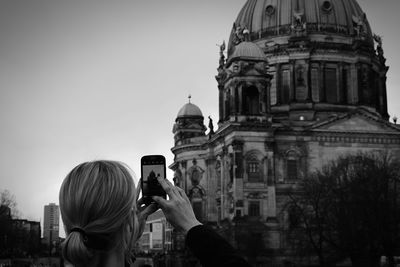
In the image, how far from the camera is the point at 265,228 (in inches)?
2653

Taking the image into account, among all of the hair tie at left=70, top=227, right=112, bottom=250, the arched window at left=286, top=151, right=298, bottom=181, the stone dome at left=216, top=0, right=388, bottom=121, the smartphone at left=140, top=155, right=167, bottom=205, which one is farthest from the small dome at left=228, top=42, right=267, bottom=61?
the hair tie at left=70, top=227, right=112, bottom=250

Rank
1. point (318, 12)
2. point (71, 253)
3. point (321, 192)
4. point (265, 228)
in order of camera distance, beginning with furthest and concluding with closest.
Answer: point (318, 12), point (265, 228), point (321, 192), point (71, 253)

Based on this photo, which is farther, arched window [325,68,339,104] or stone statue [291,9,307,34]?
arched window [325,68,339,104]

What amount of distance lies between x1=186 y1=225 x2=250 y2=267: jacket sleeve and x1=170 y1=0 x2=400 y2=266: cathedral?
6166 centimetres

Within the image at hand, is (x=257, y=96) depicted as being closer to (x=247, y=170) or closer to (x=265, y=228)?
(x=247, y=170)

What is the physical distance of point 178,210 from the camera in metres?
3.97

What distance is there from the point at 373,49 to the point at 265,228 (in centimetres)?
2650

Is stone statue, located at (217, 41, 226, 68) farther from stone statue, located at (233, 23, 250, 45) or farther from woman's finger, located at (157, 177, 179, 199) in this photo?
woman's finger, located at (157, 177, 179, 199)

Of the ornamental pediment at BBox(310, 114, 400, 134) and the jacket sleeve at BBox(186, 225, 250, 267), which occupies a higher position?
the ornamental pediment at BBox(310, 114, 400, 134)

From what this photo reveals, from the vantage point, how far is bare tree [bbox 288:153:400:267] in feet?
157

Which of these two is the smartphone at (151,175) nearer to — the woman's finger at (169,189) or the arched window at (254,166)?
the woman's finger at (169,189)

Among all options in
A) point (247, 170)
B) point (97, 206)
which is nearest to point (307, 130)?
point (247, 170)

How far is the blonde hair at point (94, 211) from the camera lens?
358cm

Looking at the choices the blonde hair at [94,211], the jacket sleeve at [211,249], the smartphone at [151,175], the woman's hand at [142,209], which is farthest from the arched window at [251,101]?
the blonde hair at [94,211]
